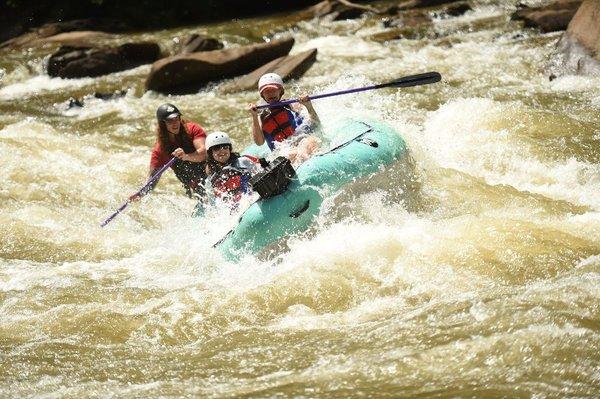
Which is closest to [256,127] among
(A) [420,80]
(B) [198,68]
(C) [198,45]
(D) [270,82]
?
(D) [270,82]

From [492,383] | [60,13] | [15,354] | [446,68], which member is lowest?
[60,13]

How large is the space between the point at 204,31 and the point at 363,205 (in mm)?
11911

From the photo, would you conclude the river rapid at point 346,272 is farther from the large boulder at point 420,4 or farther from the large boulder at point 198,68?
the large boulder at point 420,4

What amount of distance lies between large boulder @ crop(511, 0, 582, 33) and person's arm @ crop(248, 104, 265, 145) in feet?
24.3

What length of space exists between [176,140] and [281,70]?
4964mm

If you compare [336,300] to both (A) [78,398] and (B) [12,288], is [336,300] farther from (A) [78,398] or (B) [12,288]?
(B) [12,288]

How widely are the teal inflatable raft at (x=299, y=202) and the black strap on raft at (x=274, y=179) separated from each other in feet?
0.17

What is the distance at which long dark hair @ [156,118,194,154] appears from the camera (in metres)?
7.02

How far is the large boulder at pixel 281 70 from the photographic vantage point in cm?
1151

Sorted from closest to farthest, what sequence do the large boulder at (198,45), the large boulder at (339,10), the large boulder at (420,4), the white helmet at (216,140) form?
the white helmet at (216,140), the large boulder at (198,45), the large boulder at (420,4), the large boulder at (339,10)

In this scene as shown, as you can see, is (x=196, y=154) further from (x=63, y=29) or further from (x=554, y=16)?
(x=63, y=29)

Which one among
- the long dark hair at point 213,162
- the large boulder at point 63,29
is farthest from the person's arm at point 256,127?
the large boulder at point 63,29

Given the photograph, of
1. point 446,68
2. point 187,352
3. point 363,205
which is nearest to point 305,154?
point 363,205

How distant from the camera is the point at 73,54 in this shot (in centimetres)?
1372
